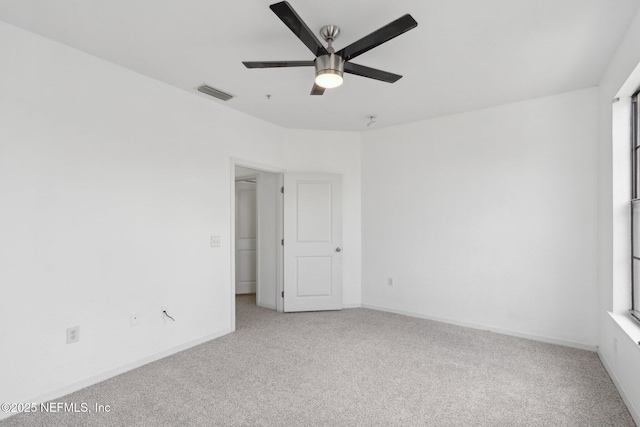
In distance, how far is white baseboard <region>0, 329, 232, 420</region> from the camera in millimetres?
2447

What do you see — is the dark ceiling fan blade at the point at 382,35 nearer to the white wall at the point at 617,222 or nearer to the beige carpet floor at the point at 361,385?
the white wall at the point at 617,222

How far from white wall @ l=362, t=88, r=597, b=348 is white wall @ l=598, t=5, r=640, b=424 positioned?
0.23m

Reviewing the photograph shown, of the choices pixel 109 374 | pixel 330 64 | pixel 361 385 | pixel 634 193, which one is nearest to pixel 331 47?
pixel 330 64

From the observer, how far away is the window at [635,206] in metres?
2.65

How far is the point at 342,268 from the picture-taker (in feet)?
16.5

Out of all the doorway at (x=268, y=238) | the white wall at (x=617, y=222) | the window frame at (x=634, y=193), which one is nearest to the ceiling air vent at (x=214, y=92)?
the doorway at (x=268, y=238)

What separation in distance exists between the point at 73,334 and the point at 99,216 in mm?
915

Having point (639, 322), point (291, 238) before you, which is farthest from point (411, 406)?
point (291, 238)

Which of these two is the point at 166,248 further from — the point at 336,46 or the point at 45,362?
the point at 336,46

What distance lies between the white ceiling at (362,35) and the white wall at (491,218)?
1.59ft

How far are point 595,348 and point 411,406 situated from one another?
89.3 inches

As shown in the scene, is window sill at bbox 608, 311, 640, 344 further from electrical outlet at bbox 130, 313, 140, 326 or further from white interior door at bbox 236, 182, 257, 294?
white interior door at bbox 236, 182, 257, 294

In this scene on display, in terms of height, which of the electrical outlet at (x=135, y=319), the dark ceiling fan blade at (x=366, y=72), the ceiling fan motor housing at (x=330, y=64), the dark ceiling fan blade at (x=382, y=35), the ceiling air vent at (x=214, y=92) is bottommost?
the electrical outlet at (x=135, y=319)

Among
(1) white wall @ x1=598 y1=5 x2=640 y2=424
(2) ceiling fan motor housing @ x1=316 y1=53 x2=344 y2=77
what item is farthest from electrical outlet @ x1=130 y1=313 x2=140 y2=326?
(1) white wall @ x1=598 y1=5 x2=640 y2=424
